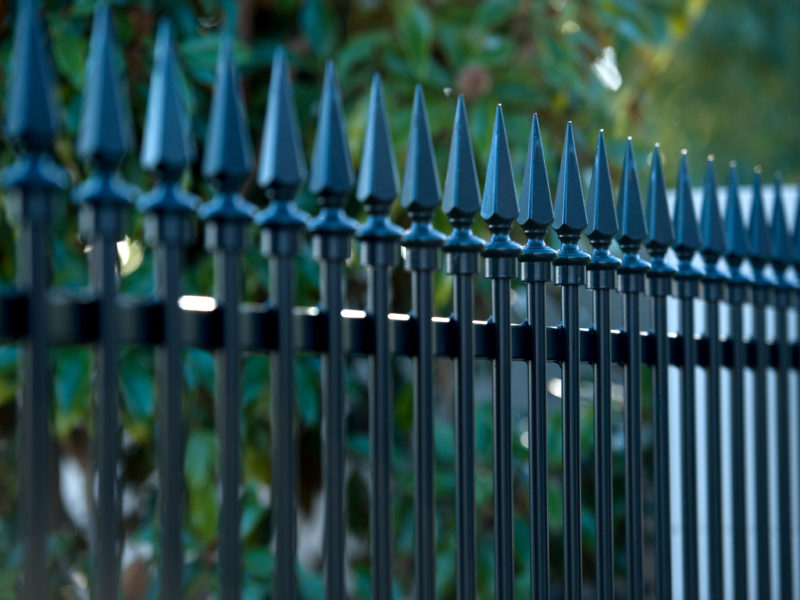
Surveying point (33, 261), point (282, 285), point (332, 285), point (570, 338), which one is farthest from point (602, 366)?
point (33, 261)

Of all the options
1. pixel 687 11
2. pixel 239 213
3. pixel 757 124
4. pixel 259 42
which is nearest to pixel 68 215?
pixel 259 42

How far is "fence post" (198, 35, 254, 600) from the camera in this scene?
1437mm

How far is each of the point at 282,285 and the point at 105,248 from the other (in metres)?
0.27

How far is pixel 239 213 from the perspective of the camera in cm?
147

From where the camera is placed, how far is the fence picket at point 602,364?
2.26 metres

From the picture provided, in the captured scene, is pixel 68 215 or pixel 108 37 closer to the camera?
pixel 108 37

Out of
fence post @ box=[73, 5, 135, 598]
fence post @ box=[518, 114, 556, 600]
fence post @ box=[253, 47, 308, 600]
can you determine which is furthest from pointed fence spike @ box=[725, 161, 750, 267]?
fence post @ box=[73, 5, 135, 598]

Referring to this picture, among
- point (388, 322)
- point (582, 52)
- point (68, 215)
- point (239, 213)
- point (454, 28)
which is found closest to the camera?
point (239, 213)

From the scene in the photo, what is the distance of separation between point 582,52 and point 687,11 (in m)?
0.51

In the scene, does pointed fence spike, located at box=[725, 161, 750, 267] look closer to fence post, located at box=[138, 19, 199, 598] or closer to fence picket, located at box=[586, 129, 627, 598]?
fence picket, located at box=[586, 129, 627, 598]

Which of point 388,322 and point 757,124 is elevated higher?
point 757,124

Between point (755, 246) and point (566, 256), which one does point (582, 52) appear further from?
point (566, 256)

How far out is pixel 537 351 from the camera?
6.70ft

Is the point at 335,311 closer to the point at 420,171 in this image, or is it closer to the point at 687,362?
the point at 420,171
